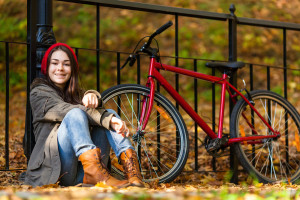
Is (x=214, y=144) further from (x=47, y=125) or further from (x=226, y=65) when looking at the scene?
(x=47, y=125)

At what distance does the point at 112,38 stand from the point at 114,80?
49.0 inches

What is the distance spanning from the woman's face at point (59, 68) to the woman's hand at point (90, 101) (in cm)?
30

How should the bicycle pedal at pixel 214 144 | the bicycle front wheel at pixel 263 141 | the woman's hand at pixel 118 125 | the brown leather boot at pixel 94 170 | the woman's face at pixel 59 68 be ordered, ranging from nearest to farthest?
the brown leather boot at pixel 94 170, the woman's hand at pixel 118 125, the woman's face at pixel 59 68, the bicycle pedal at pixel 214 144, the bicycle front wheel at pixel 263 141

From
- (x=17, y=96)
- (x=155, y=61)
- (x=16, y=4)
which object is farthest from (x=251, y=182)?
(x=16, y=4)

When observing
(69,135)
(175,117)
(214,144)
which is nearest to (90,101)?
(69,135)

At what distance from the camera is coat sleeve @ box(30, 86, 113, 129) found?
2617mm

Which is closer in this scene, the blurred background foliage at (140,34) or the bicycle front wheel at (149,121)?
the bicycle front wheel at (149,121)

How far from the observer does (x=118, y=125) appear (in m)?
2.60

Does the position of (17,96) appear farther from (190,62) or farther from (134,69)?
(190,62)

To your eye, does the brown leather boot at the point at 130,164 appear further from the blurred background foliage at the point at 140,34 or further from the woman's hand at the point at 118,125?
the blurred background foliage at the point at 140,34

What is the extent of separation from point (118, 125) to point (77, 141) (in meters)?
0.26

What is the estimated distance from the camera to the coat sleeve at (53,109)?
8.59 ft

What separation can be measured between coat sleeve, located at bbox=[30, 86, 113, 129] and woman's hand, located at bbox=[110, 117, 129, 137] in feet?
0.10

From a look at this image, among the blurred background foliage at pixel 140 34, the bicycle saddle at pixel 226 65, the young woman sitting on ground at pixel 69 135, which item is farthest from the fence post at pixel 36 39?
the blurred background foliage at pixel 140 34
